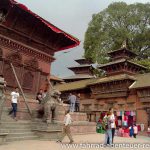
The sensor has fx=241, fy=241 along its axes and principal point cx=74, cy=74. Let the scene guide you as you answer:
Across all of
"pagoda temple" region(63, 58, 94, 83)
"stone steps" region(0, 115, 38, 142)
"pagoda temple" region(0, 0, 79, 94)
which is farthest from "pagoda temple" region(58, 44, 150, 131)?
"stone steps" region(0, 115, 38, 142)

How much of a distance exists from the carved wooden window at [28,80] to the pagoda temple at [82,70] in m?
24.3

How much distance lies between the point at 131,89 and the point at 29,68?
1124cm

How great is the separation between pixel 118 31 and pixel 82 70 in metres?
9.44

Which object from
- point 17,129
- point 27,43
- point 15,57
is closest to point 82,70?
point 27,43

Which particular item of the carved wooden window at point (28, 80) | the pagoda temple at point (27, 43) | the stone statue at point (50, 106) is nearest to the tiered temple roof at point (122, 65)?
the pagoda temple at point (27, 43)

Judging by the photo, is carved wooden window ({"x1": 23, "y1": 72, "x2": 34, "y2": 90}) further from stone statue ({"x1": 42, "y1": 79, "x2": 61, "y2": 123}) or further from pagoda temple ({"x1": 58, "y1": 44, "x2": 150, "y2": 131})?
pagoda temple ({"x1": 58, "y1": 44, "x2": 150, "y2": 131})

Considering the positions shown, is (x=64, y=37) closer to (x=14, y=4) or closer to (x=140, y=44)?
(x=14, y=4)

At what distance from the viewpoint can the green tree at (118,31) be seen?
3728 cm

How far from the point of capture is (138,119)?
22.0m

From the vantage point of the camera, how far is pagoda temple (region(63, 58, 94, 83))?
4072 centimetres

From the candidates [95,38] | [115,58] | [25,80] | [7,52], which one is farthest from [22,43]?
[95,38]

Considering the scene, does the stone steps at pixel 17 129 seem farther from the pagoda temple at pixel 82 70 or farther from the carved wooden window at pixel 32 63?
the pagoda temple at pixel 82 70

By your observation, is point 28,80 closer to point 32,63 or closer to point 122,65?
point 32,63

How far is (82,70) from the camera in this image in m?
42.4
